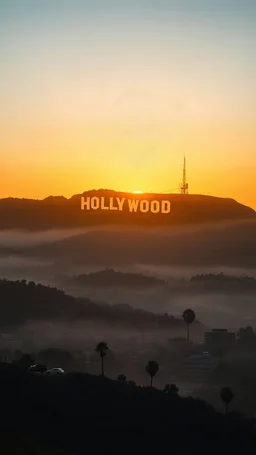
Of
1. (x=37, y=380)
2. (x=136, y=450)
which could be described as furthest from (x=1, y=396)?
(x=136, y=450)

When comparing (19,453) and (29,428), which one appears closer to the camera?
(19,453)

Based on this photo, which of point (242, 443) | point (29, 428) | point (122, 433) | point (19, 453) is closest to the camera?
point (19, 453)

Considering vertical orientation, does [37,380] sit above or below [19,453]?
above

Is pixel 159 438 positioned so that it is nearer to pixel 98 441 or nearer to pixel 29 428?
pixel 98 441

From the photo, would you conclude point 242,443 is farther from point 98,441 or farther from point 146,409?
point 98,441

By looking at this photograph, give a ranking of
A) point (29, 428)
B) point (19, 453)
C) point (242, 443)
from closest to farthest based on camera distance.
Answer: point (19, 453)
point (29, 428)
point (242, 443)

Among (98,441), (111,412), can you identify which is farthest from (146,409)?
(98,441)
